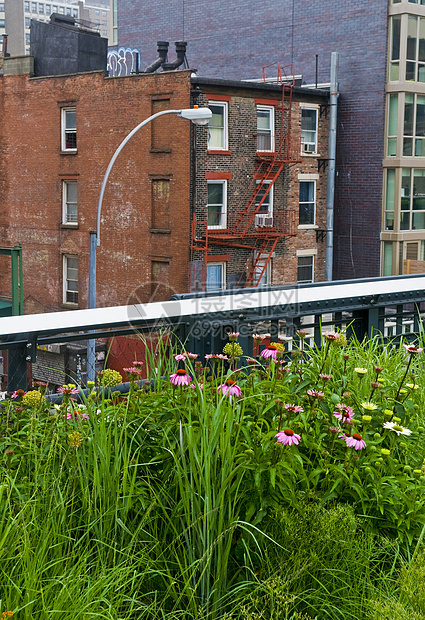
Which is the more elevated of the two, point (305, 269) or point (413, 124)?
point (413, 124)

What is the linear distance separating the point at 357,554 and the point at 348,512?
21 centimetres

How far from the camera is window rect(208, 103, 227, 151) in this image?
2981cm

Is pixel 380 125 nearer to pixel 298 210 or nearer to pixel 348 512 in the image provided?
pixel 298 210

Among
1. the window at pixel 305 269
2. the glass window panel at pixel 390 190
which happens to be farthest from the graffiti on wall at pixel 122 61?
the glass window panel at pixel 390 190

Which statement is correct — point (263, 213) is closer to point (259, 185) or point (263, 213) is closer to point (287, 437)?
point (259, 185)

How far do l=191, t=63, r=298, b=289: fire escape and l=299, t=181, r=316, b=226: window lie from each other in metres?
1.22

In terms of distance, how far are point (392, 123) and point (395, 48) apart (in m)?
3.11

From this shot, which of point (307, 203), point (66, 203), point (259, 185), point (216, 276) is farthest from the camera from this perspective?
point (66, 203)

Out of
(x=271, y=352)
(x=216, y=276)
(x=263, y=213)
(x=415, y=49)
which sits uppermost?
(x=415, y=49)

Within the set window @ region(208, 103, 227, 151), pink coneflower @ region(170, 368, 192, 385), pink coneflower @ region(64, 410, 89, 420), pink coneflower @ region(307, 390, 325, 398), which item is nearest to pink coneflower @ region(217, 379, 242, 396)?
pink coneflower @ region(170, 368, 192, 385)

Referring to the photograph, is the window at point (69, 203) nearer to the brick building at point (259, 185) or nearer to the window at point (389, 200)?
the brick building at point (259, 185)

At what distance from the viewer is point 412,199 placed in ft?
110

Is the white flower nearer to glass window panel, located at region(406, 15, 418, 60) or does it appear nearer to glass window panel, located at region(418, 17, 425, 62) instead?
glass window panel, located at region(406, 15, 418, 60)

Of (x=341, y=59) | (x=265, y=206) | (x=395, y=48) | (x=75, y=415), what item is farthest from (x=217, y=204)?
(x=75, y=415)
